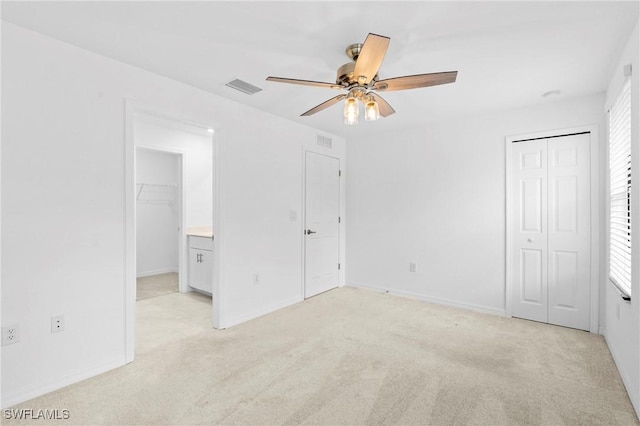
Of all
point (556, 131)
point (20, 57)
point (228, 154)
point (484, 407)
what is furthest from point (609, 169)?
point (20, 57)

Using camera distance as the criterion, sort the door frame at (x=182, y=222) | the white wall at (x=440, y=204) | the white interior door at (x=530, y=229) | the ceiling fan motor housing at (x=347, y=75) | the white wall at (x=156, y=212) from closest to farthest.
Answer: the ceiling fan motor housing at (x=347, y=75) → the white interior door at (x=530, y=229) → the white wall at (x=440, y=204) → the door frame at (x=182, y=222) → the white wall at (x=156, y=212)

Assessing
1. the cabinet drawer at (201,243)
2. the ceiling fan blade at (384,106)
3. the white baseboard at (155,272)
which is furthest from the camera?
the white baseboard at (155,272)

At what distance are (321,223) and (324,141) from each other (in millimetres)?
1183

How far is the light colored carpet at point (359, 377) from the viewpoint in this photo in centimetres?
197

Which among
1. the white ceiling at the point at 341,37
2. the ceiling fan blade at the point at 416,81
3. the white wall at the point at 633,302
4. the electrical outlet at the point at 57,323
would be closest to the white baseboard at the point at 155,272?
the electrical outlet at the point at 57,323

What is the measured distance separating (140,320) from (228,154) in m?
2.03

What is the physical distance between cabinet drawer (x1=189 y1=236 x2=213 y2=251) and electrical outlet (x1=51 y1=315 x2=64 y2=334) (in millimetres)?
2147

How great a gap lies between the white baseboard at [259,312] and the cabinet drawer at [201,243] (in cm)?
118

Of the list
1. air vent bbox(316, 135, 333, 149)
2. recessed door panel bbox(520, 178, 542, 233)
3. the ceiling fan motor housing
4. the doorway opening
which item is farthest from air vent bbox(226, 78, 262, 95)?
the doorway opening

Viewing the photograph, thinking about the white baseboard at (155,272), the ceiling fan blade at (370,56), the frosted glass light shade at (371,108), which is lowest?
the white baseboard at (155,272)

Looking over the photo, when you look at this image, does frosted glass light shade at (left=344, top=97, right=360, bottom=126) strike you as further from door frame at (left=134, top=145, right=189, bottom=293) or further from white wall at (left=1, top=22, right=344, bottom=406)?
door frame at (left=134, top=145, right=189, bottom=293)

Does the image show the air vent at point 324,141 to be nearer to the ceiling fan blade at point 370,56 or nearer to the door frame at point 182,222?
the door frame at point 182,222

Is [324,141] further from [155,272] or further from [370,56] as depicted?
[155,272]

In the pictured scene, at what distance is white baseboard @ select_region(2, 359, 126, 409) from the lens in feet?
6.73
